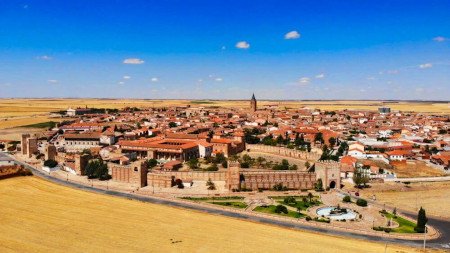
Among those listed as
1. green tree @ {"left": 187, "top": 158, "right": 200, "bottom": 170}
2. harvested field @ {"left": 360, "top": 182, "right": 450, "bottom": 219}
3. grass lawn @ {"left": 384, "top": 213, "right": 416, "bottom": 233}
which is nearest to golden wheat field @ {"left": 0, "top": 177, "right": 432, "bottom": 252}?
grass lawn @ {"left": 384, "top": 213, "right": 416, "bottom": 233}

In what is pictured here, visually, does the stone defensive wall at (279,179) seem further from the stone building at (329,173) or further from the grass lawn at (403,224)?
the grass lawn at (403,224)

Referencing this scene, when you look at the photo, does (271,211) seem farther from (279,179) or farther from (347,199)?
(279,179)

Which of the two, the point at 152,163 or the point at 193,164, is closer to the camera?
the point at 193,164

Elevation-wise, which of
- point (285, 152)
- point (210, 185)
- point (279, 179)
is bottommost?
point (210, 185)

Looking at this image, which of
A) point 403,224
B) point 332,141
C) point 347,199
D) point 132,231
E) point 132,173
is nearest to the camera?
point 132,231

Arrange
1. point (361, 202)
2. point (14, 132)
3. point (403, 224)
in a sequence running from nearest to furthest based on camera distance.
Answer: point (403, 224)
point (361, 202)
point (14, 132)

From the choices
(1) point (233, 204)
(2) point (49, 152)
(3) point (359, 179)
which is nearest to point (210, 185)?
(1) point (233, 204)

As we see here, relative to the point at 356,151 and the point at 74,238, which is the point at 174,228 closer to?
the point at 74,238

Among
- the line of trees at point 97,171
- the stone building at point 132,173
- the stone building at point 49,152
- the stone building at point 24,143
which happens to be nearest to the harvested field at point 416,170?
the stone building at point 132,173
